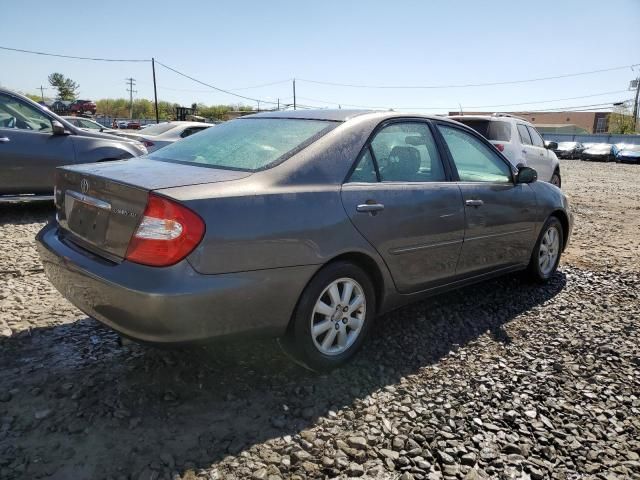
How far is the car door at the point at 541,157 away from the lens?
1041 cm

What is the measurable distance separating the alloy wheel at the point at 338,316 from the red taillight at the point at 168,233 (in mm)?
817

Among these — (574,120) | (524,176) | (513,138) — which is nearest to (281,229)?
(524,176)

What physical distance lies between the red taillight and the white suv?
24.1 feet

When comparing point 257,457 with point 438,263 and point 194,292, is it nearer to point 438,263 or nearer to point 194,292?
point 194,292

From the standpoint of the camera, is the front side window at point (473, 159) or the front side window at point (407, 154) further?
the front side window at point (473, 159)

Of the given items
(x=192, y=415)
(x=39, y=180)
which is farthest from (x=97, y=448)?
(x=39, y=180)

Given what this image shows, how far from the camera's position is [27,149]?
6484mm

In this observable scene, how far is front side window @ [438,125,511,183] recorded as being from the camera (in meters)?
3.76

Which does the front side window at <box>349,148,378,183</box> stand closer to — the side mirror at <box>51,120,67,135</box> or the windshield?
the side mirror at <box>51,120,67,135</box>

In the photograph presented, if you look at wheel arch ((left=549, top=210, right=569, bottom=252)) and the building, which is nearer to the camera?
wheel arch ((left=549, top=210, right=569, bottom=252))

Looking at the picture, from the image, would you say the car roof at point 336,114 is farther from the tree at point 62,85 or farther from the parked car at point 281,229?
the tree at point 62,85

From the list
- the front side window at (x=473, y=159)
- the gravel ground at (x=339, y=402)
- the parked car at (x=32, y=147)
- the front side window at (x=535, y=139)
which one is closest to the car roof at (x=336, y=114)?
the front side window at (x=473, y=159)

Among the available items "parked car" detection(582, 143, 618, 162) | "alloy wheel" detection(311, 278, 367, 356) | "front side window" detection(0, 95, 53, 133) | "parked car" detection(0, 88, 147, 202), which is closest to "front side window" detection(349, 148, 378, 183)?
"alloy wheel" detection(311, 278, 367, 356)

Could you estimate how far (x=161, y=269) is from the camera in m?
2.26
